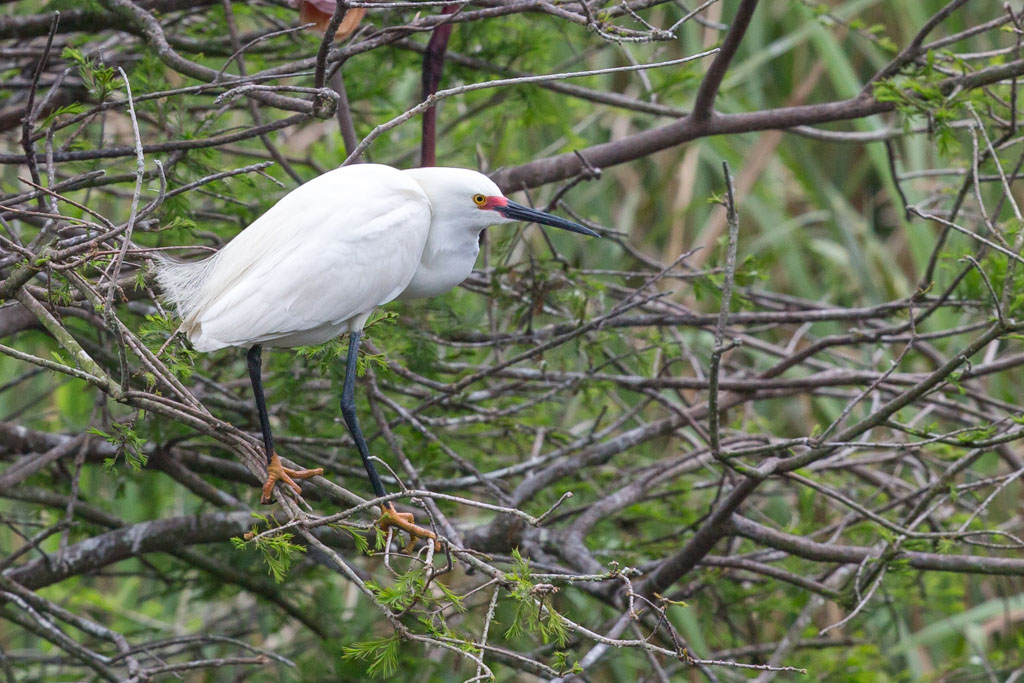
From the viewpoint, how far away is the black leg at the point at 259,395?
6.21 feet

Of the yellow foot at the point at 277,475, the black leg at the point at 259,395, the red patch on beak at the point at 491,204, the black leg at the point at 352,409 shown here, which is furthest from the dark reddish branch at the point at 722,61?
the yellow foot at the point at 277,475

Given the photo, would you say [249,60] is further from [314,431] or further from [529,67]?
[314,431]

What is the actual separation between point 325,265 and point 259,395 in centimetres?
30

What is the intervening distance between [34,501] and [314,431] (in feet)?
2.45

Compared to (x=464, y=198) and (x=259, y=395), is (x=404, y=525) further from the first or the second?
(x=464, y=198)

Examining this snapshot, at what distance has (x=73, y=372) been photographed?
148 centimetres

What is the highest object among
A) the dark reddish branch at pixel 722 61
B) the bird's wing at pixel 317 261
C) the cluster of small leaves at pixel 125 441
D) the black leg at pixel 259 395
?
the dark reddish branch at pixel 722 61

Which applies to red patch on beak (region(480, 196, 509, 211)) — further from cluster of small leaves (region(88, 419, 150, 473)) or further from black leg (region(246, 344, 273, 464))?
cluster of small leaves (region(88, 419, 150, 473))

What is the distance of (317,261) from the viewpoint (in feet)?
6.13

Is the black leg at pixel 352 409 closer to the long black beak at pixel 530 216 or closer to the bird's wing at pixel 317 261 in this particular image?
the bird's wing at pixel 317 261

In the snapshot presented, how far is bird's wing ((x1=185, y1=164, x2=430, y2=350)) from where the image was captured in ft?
5.99

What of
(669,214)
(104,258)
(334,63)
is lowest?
(669,214)

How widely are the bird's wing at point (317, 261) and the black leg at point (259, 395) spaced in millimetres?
143

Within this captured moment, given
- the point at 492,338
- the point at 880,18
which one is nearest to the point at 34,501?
Answer: the point at 492,338
